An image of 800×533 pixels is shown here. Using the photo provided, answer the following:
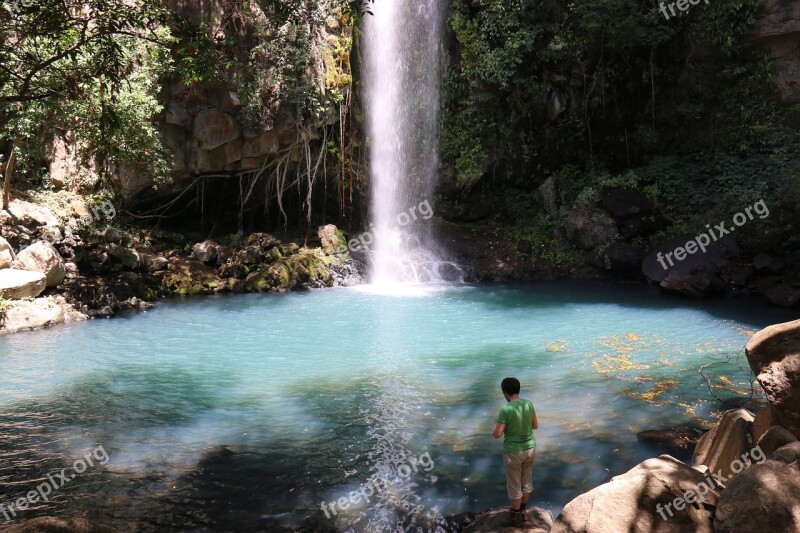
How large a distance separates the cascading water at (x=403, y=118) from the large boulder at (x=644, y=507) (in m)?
15.8

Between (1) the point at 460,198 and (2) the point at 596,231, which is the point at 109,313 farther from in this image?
(2) the point at 596,231

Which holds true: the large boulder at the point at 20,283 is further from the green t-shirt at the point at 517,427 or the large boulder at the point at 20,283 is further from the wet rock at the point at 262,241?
the green t-shirt at the point at 517,427

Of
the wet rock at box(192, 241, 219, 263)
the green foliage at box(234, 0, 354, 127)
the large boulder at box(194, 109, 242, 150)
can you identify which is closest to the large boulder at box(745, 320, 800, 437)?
the green foliage at box(234, 0, 354, 127)

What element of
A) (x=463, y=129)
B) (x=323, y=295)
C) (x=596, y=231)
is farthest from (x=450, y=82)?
(x=323, y=295)

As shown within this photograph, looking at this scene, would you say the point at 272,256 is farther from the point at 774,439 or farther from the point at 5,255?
the point at 774,439

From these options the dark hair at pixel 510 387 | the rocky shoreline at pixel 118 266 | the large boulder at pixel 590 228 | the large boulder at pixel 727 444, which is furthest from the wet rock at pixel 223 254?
the large boulder at pixel 727 444

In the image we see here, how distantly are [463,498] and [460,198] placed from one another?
1722 cm

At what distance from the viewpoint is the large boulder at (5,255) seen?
43.3ft

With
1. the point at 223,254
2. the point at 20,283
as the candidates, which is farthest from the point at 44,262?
the point at 223,254

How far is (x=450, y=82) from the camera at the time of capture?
21.6m

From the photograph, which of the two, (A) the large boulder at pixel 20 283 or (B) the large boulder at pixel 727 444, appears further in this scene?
(A) the large boulder at pixel 20 283

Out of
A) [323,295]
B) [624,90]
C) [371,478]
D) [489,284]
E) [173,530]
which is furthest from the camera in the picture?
[624,90]

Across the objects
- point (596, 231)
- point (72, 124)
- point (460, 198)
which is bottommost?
point (596, 231)

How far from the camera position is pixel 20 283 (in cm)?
1270
